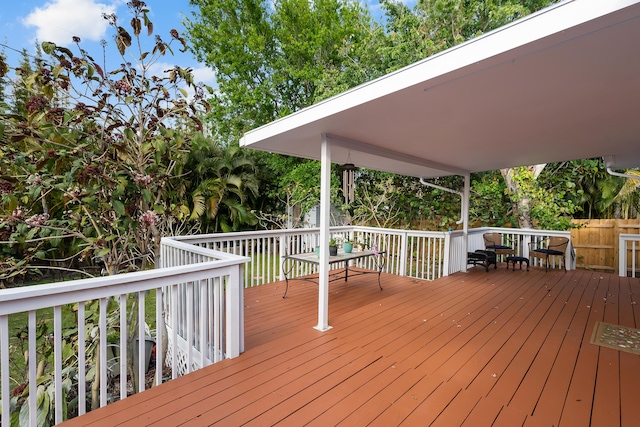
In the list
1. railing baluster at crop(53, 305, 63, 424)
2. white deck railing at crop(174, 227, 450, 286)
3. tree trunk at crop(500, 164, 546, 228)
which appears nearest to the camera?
railing baluster at crop(53, 305, 63, 424)

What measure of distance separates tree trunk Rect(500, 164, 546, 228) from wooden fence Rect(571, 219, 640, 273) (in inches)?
52.2

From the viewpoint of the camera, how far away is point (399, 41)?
29.0 ft

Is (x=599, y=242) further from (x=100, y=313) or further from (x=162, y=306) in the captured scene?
(x=100, y=313)

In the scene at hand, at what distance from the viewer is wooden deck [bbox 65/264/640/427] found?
2.04 m

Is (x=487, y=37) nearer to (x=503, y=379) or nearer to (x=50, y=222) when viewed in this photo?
(x=503, y=379)

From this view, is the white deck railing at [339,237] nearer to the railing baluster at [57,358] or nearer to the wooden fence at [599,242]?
the railing baluster at [57,358]

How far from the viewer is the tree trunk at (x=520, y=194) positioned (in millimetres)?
7953

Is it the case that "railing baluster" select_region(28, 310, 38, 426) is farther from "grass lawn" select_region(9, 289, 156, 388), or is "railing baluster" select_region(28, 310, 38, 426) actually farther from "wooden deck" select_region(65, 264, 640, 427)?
"grass lawn" select_region(9, 289, 156, 388)

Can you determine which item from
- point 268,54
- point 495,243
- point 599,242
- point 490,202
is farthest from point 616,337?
point 268,54

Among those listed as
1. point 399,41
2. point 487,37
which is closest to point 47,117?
point 487,37

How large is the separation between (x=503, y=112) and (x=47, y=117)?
14.0 ft

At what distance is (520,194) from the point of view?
7.94 m

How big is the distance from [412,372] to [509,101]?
2.41 m

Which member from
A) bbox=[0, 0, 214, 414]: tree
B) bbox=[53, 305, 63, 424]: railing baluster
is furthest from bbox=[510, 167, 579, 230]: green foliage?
bbox=[53, 305, 63, 424]: railing baluster
